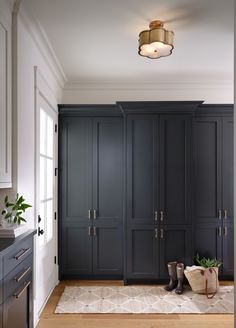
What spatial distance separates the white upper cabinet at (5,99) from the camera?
211cm

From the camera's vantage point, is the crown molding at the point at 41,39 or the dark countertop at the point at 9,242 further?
the crown molding at the point at 41,39

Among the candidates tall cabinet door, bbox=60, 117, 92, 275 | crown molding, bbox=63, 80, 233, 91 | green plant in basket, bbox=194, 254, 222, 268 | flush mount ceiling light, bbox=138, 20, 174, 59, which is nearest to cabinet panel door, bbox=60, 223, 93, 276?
tall cabinet door, bbox=60, 117, 92, 275

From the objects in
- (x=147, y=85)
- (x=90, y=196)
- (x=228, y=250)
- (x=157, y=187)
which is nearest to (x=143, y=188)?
(x=157, y=187)

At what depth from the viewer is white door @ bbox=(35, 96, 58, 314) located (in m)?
3.10

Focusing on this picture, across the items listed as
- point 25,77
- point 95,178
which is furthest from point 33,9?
point 95,178

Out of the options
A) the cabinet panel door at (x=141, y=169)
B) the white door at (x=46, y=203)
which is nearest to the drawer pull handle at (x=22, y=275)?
the white door at (x=46, y=203)

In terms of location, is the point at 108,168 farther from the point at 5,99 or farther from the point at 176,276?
the point at 5,99

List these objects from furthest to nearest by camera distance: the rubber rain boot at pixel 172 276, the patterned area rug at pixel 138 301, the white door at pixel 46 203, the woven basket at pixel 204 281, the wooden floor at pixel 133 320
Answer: the rubber rain boot at pixel 172 276, the woven basket at pixel 204 281, the patterned area rug at pixel 138 301, the white door at pixel 46 203, the wooden floor at pixel 133 320

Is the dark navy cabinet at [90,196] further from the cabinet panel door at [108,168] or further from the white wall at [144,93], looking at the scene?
the white wall at [144,93]

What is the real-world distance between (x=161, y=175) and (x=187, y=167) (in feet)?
1.12

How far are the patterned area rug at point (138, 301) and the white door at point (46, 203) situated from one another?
282 mm

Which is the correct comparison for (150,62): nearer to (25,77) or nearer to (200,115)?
(200,115)

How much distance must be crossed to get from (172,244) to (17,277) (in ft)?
8.09

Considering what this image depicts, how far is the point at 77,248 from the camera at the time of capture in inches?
162
